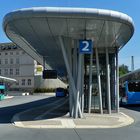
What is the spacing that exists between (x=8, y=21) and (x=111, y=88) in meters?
10.3

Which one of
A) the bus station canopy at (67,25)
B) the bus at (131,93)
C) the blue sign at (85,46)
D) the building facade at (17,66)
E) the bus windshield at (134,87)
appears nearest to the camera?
the bus station canopy at (67,25)

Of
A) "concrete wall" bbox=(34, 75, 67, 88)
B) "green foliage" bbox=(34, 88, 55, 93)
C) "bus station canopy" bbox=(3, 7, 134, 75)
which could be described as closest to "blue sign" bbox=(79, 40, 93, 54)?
"bus station canopy" bbox=(3, 7, 134, 75)

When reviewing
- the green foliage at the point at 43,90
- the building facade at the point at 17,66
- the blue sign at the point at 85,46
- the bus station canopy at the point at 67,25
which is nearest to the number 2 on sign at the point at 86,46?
the blue sign at the point at 85,46

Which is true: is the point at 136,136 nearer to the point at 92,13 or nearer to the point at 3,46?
the point at 92,13

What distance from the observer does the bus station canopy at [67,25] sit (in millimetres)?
16375

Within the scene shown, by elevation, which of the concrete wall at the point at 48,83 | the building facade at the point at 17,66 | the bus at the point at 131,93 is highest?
the building facade at the point at 17,66

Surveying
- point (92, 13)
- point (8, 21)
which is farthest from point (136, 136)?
point (8, 21)

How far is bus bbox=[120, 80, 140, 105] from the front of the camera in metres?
35.6

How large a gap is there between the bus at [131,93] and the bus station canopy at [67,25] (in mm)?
13417

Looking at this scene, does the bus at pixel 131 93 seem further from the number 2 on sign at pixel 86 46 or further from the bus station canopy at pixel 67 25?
the number 2 on sign at pixel 86 46

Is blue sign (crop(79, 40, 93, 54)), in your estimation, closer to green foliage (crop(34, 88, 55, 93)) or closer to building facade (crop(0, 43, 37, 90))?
green foliage (crop(34, 88, 55, 93))

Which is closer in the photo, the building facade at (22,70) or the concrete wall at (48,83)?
the concrete wall at (48,83)

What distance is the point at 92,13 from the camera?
16.6 metres

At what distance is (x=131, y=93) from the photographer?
3588cm
